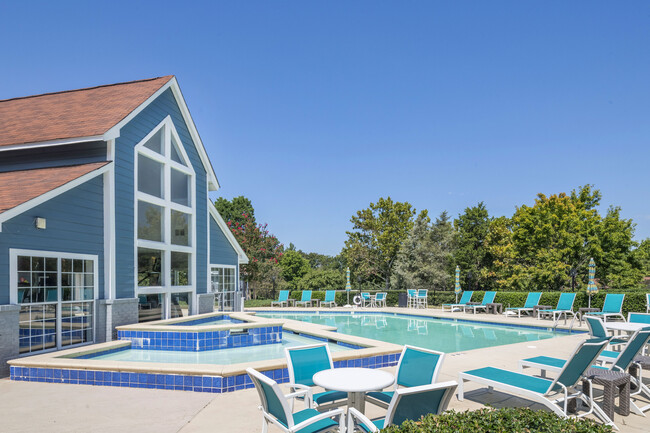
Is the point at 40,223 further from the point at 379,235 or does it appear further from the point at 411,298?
the point at 379,235

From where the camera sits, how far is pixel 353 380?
427cm

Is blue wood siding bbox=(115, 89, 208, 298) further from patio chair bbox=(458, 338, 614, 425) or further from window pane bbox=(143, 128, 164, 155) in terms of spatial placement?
patio chair bbox=(458, 338, 614, 425)

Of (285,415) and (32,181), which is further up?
(32,181)

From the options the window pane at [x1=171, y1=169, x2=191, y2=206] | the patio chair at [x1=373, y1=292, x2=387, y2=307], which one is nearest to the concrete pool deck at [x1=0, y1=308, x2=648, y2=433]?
the window pane at [x1=171, y1=169, x2=191, y2=206]

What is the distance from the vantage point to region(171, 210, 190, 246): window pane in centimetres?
1320

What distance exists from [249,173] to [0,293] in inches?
1305

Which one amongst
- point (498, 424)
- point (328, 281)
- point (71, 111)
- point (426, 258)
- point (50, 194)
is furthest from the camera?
point (328, 281)

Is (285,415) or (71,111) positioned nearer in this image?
(285,415)

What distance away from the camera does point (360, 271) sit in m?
35.3

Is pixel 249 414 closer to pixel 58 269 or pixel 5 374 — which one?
pixel 5 374

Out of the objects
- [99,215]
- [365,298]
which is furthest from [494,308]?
[99,215]

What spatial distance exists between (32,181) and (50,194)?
3.84 feet

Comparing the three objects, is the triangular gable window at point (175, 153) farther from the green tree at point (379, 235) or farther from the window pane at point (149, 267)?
the green tree at point (379, 235)

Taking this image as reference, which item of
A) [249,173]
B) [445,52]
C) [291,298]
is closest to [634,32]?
[445,52]
